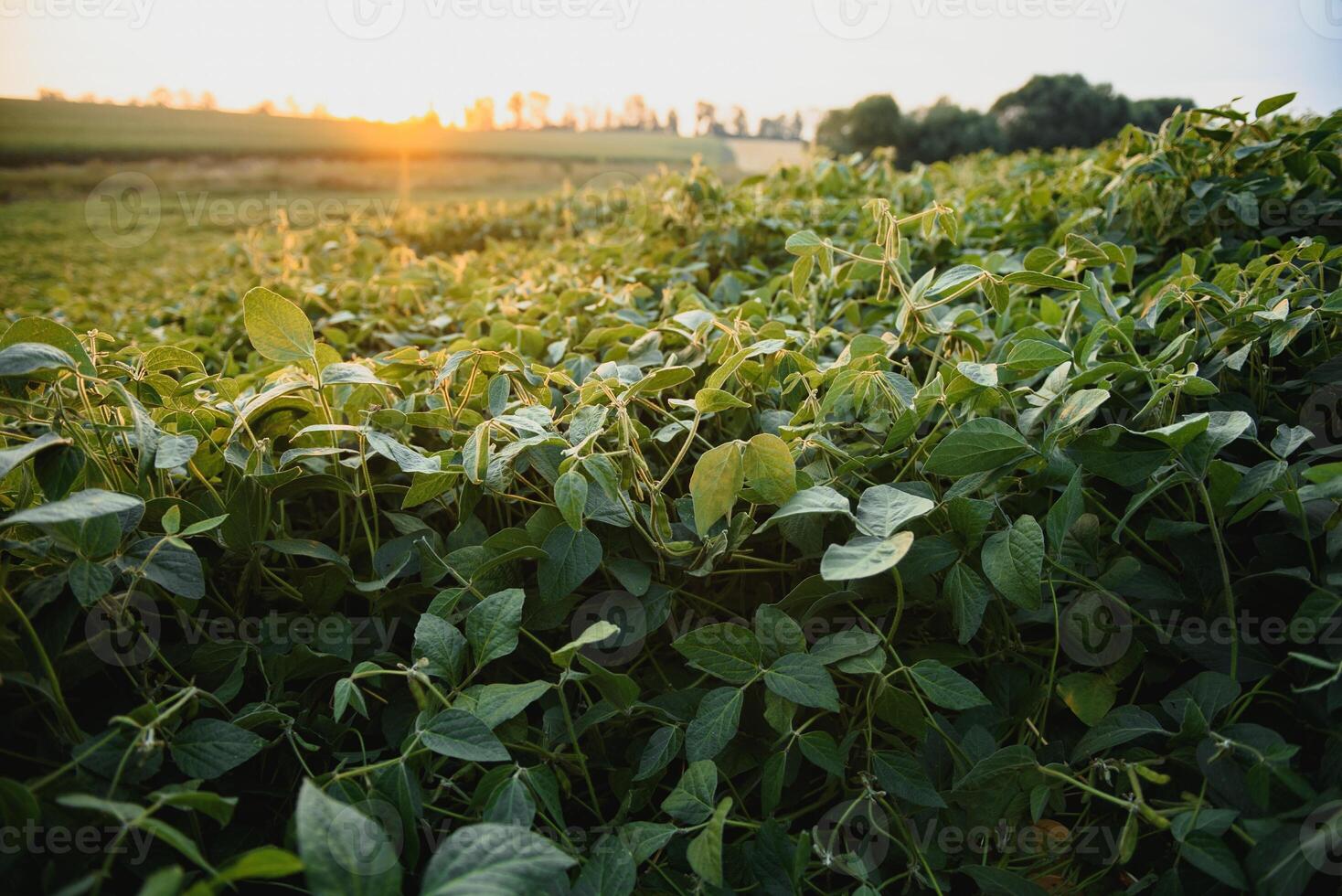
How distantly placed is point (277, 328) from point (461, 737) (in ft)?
1.22

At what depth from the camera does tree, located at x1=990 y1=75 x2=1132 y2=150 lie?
754 centimetres

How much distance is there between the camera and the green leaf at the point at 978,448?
58 centimetres

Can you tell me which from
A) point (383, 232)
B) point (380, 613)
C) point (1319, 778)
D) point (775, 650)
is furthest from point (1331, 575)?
point (383, 232)

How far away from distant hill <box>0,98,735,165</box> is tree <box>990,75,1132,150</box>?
11.4ft

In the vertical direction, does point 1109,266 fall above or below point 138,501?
above

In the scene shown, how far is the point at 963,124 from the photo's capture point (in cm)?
823

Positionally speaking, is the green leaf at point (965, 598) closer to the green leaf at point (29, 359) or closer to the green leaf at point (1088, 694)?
the green leaf at point (1088, 694)

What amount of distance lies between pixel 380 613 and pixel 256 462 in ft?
0.52

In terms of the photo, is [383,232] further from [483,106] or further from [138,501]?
[138,501]

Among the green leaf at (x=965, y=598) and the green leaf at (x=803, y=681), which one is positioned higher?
the green leaf at (x=965, y=598)

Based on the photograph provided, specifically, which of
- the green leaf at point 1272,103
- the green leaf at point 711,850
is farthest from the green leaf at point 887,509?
the green leaf at point 1272,103

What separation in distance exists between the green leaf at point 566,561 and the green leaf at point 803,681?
0.51 feet

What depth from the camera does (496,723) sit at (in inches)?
19.8

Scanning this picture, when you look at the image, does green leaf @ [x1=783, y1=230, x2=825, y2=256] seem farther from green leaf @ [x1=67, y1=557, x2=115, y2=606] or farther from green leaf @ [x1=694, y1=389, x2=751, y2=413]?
green leaf @ [x1=67, y1=557, x2=115, y2=606]
